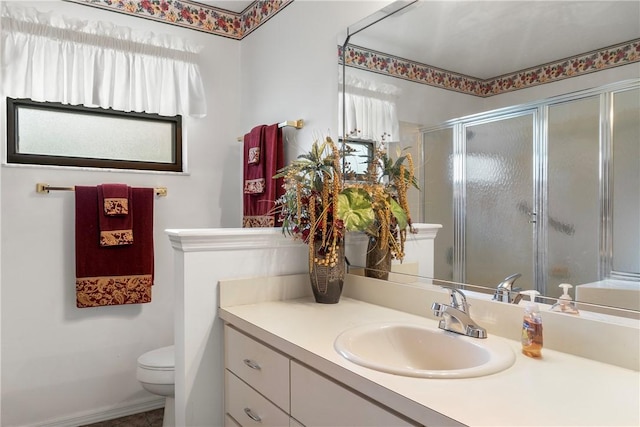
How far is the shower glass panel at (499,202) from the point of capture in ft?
4.24

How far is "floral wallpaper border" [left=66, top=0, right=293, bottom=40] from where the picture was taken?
8.11 ft

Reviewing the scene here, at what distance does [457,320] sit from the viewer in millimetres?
1257

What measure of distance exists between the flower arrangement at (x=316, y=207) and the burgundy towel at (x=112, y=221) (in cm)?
110

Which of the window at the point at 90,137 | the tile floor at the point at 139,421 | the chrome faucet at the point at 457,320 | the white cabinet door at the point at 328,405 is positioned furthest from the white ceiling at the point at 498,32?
the tile floor at the point at 139,421

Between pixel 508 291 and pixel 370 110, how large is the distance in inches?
35.7

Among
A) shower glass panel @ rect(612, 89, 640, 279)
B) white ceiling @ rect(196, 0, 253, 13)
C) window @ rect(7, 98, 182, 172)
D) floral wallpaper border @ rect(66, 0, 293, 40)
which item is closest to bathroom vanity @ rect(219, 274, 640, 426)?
shower glass panel @ rect(612, 89, 640, 279)

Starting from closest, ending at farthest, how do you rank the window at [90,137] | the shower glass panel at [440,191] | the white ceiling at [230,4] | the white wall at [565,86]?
the white wall at [565,86]
the shower glass panel at [440,191]
the window at [90,137]
the white ceiling at [230,4]

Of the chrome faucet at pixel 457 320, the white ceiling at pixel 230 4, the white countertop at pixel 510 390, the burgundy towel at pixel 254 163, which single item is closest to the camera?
the white countertop at pixel 510 390

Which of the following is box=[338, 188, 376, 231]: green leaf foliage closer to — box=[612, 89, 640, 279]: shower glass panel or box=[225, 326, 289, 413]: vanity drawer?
box=[225, 326, 289, 413]: vanity drawer

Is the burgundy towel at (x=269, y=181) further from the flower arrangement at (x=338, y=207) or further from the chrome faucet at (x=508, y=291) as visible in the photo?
the chrome faucet at (x=508, y=291)

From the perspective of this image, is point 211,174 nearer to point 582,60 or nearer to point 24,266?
point 24,266

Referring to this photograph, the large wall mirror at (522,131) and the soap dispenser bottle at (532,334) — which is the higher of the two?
the large wall mirror at (522,131)

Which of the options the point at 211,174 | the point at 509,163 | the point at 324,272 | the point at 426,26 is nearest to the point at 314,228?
the point at 324,272

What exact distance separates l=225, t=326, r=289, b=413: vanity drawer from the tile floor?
1142mm
